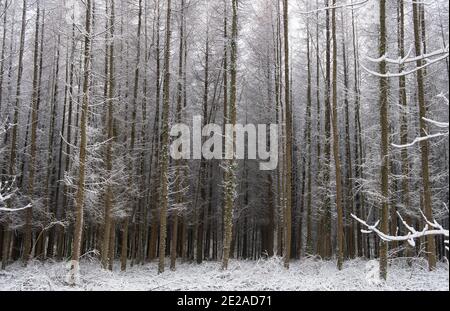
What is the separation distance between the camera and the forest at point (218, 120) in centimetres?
1555

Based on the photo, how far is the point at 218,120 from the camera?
88.3 ft

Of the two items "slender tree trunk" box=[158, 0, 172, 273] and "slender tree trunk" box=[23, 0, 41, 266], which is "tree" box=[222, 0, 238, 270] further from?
"slender tree trunk" box=[23, 0, 41, 266]

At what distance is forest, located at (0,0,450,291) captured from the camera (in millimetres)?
15555

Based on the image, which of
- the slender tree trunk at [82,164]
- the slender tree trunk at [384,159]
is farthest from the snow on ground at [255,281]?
the slender tree trunk at [82,164]

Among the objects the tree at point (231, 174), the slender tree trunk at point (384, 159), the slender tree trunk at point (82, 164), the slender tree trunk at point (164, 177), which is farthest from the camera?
the slender tree trunk at point (164, 177)

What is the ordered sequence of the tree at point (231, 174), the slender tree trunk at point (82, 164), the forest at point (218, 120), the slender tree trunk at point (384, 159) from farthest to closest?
the forest at point (218, 120) < the tree at point (231, 174) < the slender tree trunk at point (82, 164) < the slender tree trunk at point (384, 159)

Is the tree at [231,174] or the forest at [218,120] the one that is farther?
the forest at [218,120]

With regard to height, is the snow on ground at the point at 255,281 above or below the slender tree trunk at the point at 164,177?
below

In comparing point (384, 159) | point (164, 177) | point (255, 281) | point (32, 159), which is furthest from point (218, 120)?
point (255, 281)

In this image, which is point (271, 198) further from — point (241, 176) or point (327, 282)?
point (327, 282)

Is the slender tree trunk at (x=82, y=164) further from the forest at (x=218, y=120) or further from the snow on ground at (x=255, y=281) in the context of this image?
the snow on ground at (x=255, y=281)

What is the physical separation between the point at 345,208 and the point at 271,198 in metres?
4.82

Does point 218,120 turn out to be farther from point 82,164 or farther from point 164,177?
point 82,164
